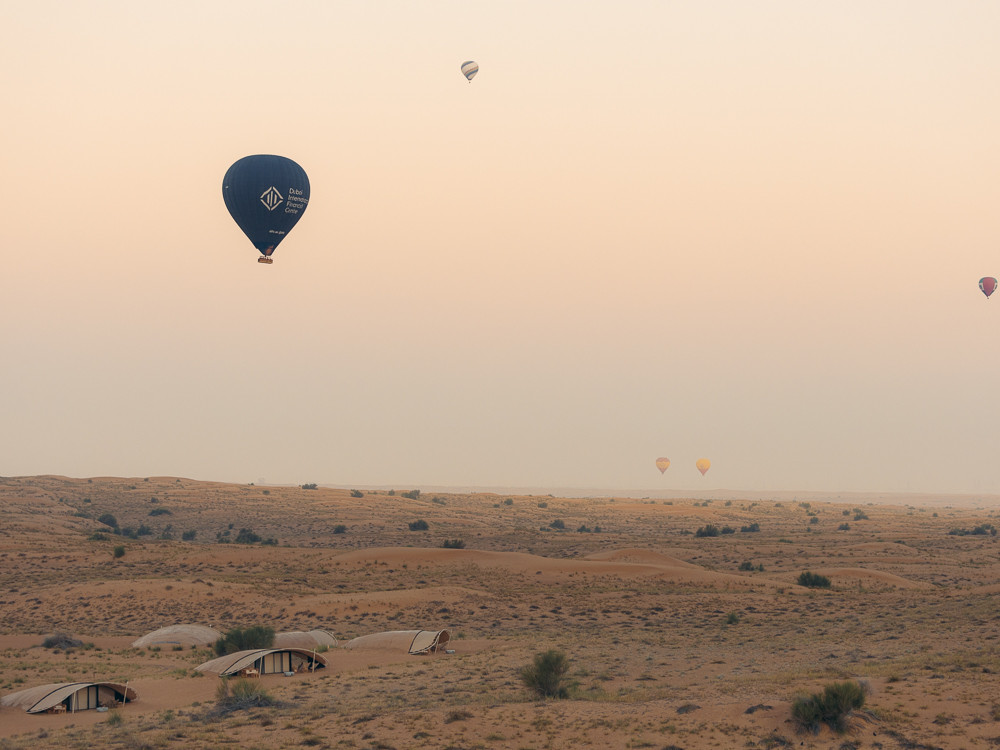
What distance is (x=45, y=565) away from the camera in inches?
2574

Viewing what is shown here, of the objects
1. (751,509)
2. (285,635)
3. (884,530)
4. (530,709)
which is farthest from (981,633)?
(751,509)

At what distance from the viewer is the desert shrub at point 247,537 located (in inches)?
3731

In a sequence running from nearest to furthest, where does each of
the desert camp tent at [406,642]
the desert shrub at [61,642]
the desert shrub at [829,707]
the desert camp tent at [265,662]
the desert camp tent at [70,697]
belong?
the desert shrub at [829,707] < the desert camp tent at [70,697] < the desert camp tent at [265,662] < the desert camp tent at [406,642] < the desert shrub at [61,642]

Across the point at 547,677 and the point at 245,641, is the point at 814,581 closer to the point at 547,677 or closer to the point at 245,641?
the point at 547,677

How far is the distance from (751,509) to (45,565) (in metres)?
141

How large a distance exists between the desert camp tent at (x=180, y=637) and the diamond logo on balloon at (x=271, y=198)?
23.0 meters

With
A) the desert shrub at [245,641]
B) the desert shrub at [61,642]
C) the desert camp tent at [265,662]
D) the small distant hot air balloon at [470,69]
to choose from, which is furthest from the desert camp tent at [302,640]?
the small distant hot air balloon at [470,69]

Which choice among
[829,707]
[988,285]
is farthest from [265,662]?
[988,285]

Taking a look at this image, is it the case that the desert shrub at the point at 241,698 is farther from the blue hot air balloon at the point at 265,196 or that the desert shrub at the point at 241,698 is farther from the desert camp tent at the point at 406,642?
the blue hot air balloon at the point at 265,196

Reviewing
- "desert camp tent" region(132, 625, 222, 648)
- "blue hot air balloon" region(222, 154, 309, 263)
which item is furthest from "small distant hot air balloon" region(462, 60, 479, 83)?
"desert camp tent" region(132, 625, 222, 648)

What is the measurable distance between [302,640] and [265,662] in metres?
5.17

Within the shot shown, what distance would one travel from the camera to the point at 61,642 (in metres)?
43.1

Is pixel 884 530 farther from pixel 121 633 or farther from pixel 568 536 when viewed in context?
pixel 121 633

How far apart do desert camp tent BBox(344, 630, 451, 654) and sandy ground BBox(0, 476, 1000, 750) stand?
41.6 inches
